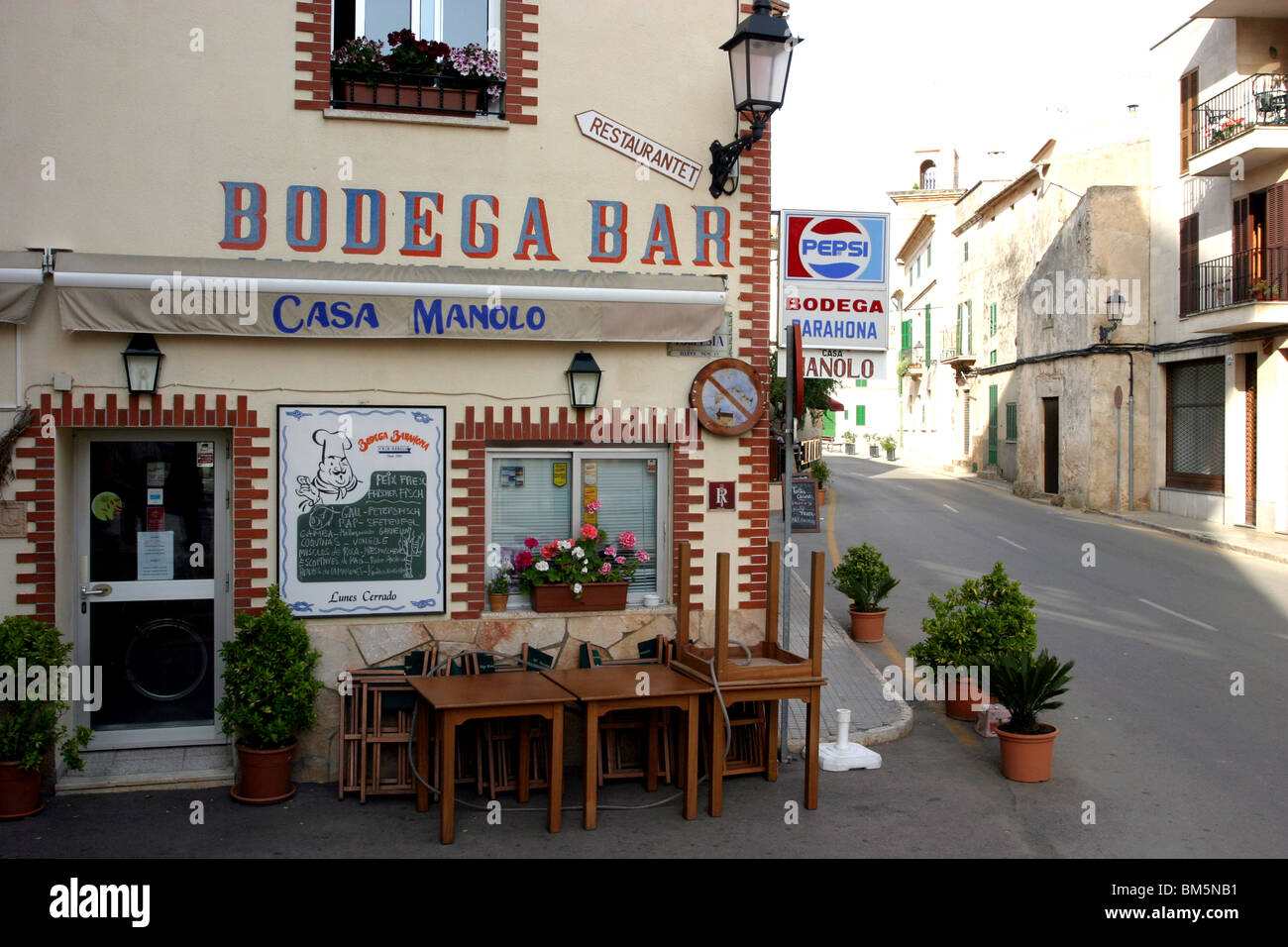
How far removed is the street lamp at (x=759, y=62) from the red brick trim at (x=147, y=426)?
4019 mm

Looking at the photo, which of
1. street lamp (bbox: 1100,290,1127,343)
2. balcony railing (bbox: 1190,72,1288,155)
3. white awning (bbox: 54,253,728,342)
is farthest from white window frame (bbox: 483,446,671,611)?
street lamp (bbox: 1100,290,1127,343)

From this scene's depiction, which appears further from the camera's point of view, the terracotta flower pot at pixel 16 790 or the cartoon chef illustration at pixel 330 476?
the cartoon chef illustration at pixel 330 476

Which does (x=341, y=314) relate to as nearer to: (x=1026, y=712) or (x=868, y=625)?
(x=1026, y=712)

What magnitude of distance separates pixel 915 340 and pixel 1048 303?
76.9 ft

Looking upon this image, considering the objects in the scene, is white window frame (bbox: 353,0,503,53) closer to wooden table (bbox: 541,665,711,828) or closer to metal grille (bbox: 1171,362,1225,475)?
wooden table (bbox: 541,665,711,828)

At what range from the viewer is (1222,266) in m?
23.4

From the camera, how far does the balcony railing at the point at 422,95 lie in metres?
7.46

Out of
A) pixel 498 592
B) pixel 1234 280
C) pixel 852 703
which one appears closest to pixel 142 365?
pixel 498 592

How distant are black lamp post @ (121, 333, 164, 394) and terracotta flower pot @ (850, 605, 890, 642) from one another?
8198 millimetres

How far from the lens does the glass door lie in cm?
728

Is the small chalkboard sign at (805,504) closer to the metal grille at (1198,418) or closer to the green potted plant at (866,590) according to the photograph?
the green potted plant at (866,590)

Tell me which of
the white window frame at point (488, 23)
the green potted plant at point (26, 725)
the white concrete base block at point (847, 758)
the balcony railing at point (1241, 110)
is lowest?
the white concrete base block at point (847, 758)

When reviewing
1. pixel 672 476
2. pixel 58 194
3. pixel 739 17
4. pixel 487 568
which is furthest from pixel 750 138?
pixel 58 194

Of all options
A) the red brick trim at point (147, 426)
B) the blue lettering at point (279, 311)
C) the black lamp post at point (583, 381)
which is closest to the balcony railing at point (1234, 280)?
the black lamp post at point (583, 381)
